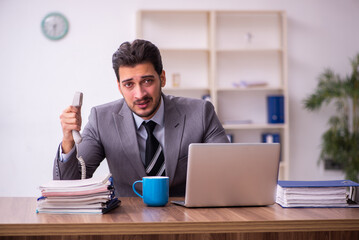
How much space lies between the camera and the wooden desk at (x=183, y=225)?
50.0 inches

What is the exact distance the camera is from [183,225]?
130 centimetres

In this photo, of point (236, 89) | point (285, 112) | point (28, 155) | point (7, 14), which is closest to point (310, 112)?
point (285, 112)

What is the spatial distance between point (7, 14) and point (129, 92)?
3.08 meters

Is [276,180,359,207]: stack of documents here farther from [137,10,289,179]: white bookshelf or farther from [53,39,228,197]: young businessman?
[137,10,289,179]: white bookshelf

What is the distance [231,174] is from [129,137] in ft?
2.37

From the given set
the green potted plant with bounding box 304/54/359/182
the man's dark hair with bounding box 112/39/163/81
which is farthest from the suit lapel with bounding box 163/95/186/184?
the green potted plant with bounding box 304/54/359/182

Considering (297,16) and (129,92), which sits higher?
(297,16)

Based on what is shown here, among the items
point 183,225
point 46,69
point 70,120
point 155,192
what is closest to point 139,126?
point 70,120

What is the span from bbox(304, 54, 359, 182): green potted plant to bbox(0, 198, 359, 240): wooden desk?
10.3 ft

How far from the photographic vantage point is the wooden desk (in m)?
1.27

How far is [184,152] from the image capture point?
2.11 meters

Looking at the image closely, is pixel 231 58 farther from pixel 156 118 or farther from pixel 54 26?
pixel 156 118

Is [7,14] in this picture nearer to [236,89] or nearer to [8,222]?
[236,89]

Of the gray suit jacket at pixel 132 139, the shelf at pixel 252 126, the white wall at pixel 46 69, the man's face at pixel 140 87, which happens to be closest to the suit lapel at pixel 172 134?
the gray suit jacket at pixel 132 139
